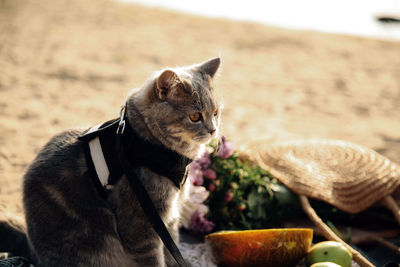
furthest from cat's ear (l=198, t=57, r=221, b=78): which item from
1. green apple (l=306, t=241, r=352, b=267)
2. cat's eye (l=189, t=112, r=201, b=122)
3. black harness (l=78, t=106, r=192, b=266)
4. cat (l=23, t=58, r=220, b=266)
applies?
green apple (l=306, t=241, r=352, b=267)

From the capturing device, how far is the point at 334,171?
2.75 m

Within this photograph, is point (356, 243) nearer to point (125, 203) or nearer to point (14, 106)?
point (125, 203)

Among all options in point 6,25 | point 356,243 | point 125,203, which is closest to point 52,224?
point 125,203

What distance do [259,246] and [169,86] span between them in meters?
1.05

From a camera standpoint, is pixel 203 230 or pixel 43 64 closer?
pixel 203 230

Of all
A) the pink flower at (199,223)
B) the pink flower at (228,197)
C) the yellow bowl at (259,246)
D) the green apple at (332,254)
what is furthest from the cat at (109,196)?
the green apple at (332,254)

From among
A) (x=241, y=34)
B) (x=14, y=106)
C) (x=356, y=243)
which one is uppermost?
(x=241, y=34)

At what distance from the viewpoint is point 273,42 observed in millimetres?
8648

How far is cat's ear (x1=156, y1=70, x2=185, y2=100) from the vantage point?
1.73 m

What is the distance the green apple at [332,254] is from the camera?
2.06 metres

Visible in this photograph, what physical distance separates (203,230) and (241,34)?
7322 mm

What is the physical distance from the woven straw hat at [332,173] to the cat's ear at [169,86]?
4.08ft

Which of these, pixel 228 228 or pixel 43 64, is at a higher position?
pixel 43 64

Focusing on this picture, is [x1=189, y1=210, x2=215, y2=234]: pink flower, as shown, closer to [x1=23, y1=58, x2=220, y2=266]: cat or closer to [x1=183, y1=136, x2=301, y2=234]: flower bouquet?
[x1=183, y1=136, x2=301, y2=234]: flower bouquet
